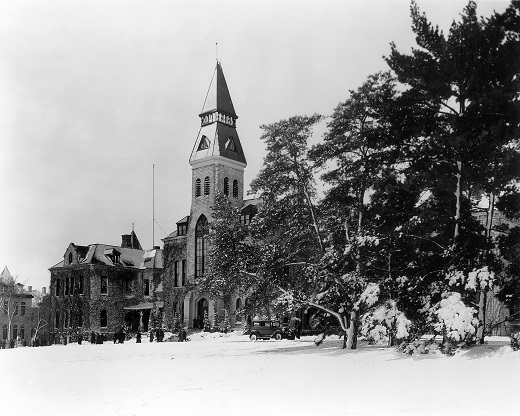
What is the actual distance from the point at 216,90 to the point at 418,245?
3553cm

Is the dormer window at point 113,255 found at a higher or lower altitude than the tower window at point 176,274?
higher

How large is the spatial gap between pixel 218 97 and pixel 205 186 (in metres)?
7.84

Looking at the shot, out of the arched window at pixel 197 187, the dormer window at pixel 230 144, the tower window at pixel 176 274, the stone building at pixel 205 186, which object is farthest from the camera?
the tower window at pixel 176 274

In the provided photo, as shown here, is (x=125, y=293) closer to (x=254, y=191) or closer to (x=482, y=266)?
(x=254, y=191)

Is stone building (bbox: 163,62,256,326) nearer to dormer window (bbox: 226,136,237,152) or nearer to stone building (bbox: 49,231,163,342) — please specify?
dormer window (bbox: 226,136,237,152)

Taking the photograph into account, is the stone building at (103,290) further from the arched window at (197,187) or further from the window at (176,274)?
the arched window at (197,187)

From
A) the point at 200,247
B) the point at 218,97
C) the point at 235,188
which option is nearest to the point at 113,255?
the point at 200,247

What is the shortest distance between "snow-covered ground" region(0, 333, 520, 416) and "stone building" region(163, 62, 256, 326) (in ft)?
106

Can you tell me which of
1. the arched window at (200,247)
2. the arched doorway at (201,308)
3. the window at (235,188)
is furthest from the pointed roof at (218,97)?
the arched doorway at (201,308)

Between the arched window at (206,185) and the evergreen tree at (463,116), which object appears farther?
the arched window at (206,185)

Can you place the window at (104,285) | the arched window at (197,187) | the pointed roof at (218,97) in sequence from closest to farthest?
the pointed roof at (218,97)
the arched window at (197,187)
the window at (104,285)

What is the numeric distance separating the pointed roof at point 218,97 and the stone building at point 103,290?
59.6ft

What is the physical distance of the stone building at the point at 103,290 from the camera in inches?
2270

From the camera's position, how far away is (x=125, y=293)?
6081cm
